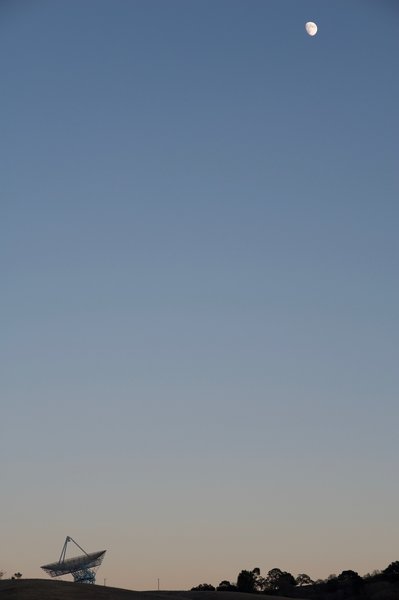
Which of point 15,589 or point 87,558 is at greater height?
point 87,558

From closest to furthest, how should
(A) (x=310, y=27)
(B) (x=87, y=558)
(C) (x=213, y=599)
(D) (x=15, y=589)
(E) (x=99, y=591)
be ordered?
(A) (x=310, y=27)
(D) (x=15, y=589)
(E) (x=99, y=591)
(C) (x=213, y=599)
(B) (x=87, y=558)

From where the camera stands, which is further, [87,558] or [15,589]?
[87,558]

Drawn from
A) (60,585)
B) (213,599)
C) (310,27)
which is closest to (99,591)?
(60,585)

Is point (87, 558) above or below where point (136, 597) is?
above

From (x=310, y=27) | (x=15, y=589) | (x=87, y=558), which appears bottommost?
(x=15, y=589)

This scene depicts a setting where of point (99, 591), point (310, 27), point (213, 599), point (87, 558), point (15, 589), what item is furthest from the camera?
point (87, 558)

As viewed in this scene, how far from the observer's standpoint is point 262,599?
159m

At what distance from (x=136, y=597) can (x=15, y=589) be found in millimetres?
19605

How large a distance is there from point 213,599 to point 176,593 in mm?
7510

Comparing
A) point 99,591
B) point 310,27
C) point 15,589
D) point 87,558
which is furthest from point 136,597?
point 310,27

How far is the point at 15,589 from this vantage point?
127875mm

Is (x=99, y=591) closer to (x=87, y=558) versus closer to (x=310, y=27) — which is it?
(x=87, y=558)

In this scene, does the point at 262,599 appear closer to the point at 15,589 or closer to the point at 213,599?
the point at 213,599

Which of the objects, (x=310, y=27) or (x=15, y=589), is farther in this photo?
(x=15, y=589)
